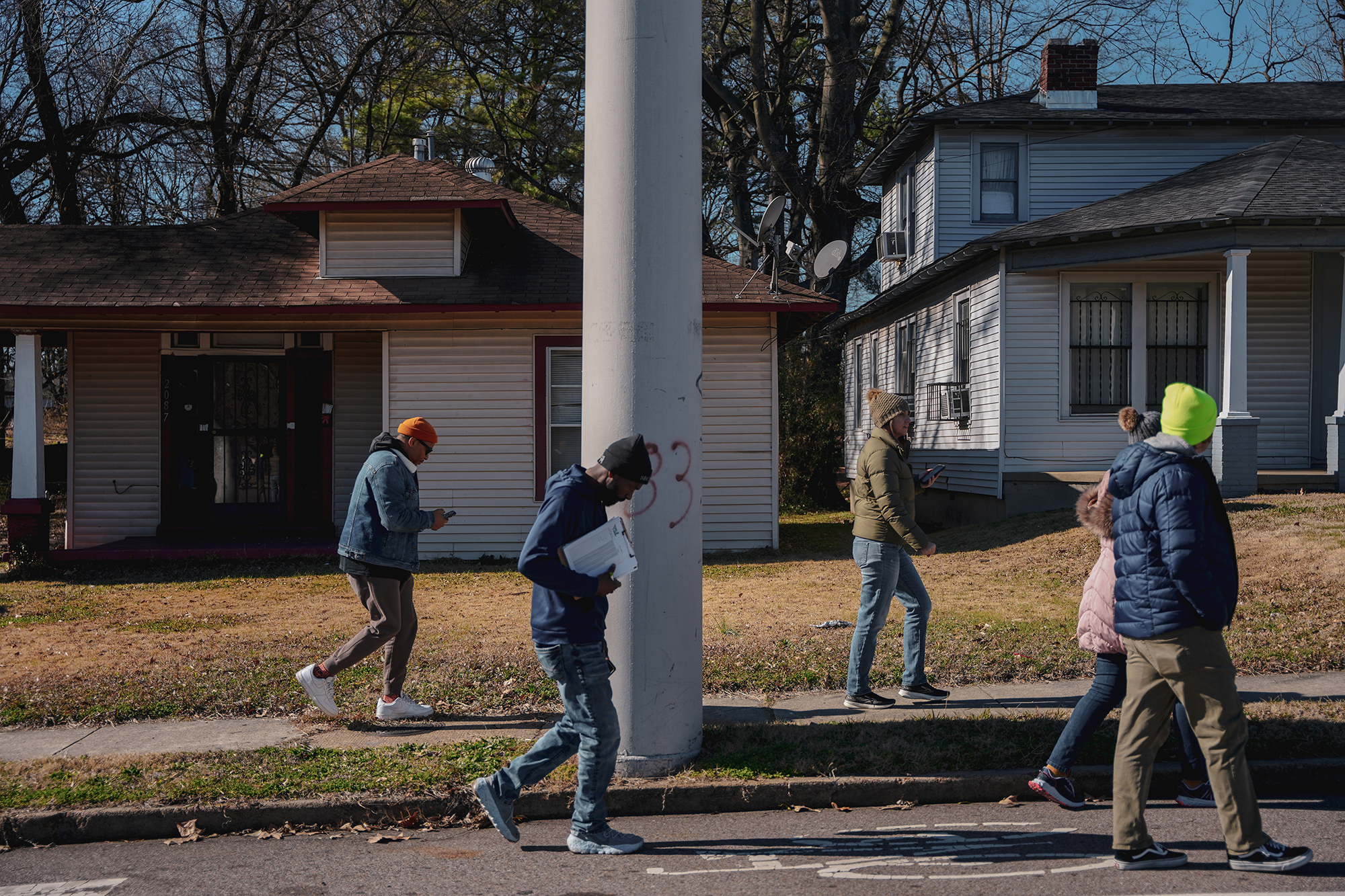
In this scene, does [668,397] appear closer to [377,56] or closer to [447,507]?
[447,507]

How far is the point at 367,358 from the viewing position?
50.0 ft

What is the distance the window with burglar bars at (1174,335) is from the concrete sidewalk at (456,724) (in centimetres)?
1063

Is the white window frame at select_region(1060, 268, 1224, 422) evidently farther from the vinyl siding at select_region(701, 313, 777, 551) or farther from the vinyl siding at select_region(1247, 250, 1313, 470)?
the vinyl siding at select_region(701, 313, 777, 551)

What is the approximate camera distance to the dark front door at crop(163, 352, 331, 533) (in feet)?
49.2

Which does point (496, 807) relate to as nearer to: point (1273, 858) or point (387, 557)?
point (387, 557)

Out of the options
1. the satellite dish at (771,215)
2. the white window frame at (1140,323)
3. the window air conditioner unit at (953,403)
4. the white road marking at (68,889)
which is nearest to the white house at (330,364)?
the satellite dish at (771,215)

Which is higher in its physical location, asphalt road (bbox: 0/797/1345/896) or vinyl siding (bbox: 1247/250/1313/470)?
vinyl siding (bbox: 1247/250/1313/470)

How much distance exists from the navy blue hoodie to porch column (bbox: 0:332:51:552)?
11.3 metres

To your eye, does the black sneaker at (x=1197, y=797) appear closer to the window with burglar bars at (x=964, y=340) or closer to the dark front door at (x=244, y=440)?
the dark front door at (x=244, y=440)

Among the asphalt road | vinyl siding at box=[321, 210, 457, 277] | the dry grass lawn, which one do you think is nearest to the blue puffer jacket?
the asphalt road

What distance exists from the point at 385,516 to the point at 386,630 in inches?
28.0

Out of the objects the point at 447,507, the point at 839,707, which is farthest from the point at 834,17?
the point at 839,707

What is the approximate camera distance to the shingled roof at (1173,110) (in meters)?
19.6

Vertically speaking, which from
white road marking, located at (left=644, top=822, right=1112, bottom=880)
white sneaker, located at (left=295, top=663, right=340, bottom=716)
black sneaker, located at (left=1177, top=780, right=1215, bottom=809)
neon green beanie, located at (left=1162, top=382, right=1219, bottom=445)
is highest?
neon green beanie, located at (left=1162, top=382, right=1219, bottom=445)
